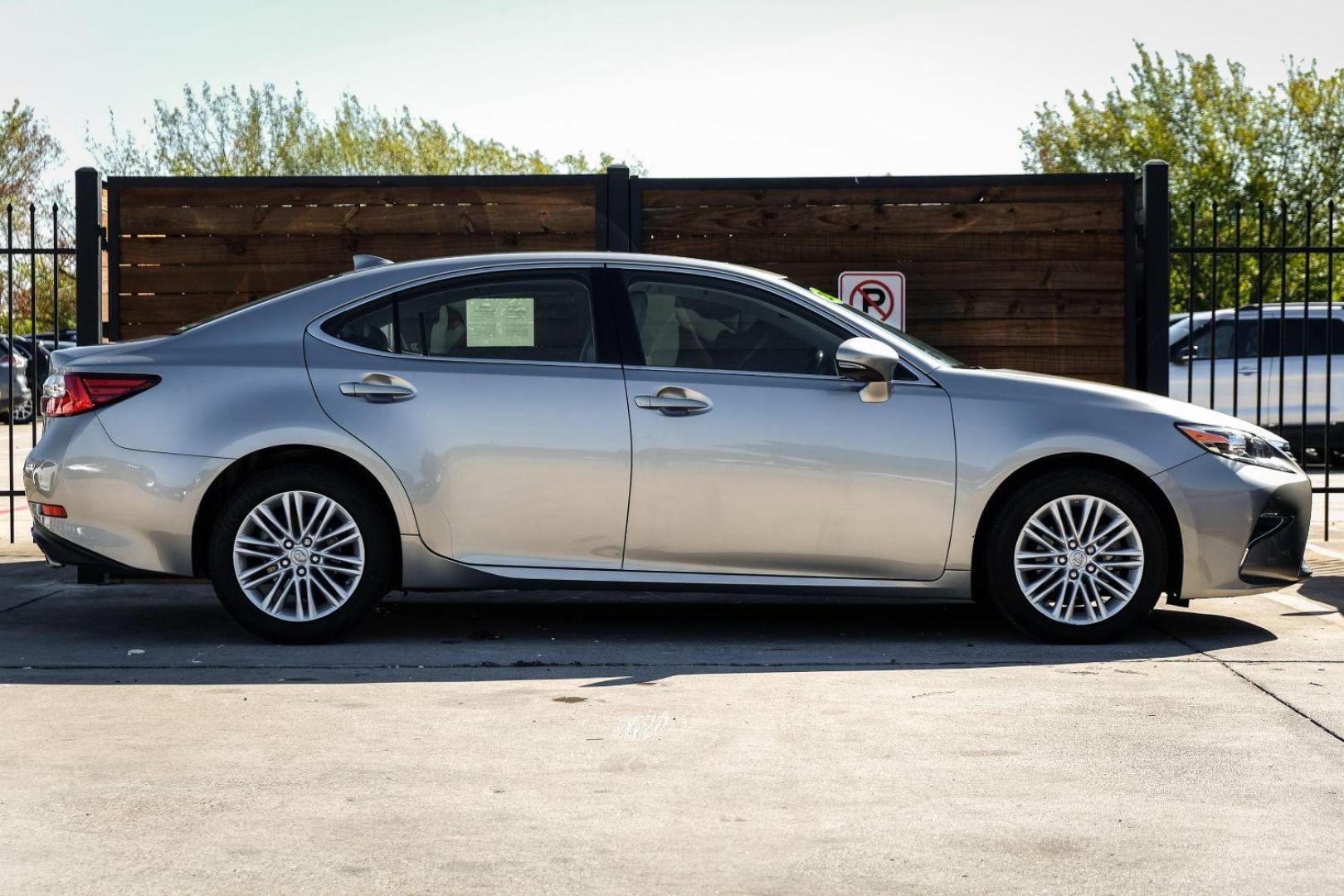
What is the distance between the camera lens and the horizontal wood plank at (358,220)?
32.1 ft

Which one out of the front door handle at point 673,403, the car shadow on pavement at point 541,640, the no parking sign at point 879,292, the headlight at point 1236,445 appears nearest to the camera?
the car shadow on pavement at point 541,640

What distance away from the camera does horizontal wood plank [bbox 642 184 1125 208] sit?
32.1 ft

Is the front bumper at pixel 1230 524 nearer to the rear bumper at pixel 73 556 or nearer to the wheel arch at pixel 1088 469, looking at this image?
the wheel arch at pixel 1088 469

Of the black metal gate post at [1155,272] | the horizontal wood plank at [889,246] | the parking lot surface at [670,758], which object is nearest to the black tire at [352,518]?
the parking lot surface at [670,758]

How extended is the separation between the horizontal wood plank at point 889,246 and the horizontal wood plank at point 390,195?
569 mm

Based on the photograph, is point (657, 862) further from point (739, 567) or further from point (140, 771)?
point (739, 567)

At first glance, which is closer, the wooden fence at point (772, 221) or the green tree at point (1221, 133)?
the wooden fence at point (772, 221)

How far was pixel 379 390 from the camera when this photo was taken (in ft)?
22.6

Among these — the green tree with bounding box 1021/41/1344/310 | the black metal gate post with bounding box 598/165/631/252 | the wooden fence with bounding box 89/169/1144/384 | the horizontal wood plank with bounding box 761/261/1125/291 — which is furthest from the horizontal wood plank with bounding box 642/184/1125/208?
the green tree with bounding box 1021/41/1344/310

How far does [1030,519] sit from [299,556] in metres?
2.97

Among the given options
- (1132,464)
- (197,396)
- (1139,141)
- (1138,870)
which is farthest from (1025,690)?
(1139,141)

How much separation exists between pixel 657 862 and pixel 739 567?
2995mm

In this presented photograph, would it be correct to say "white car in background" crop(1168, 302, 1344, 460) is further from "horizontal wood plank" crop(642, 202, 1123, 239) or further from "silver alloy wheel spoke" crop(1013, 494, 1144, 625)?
"silver alloy wheel spoke" crop(1013, 494, 1144, 625)

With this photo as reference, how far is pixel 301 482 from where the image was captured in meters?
6.81
